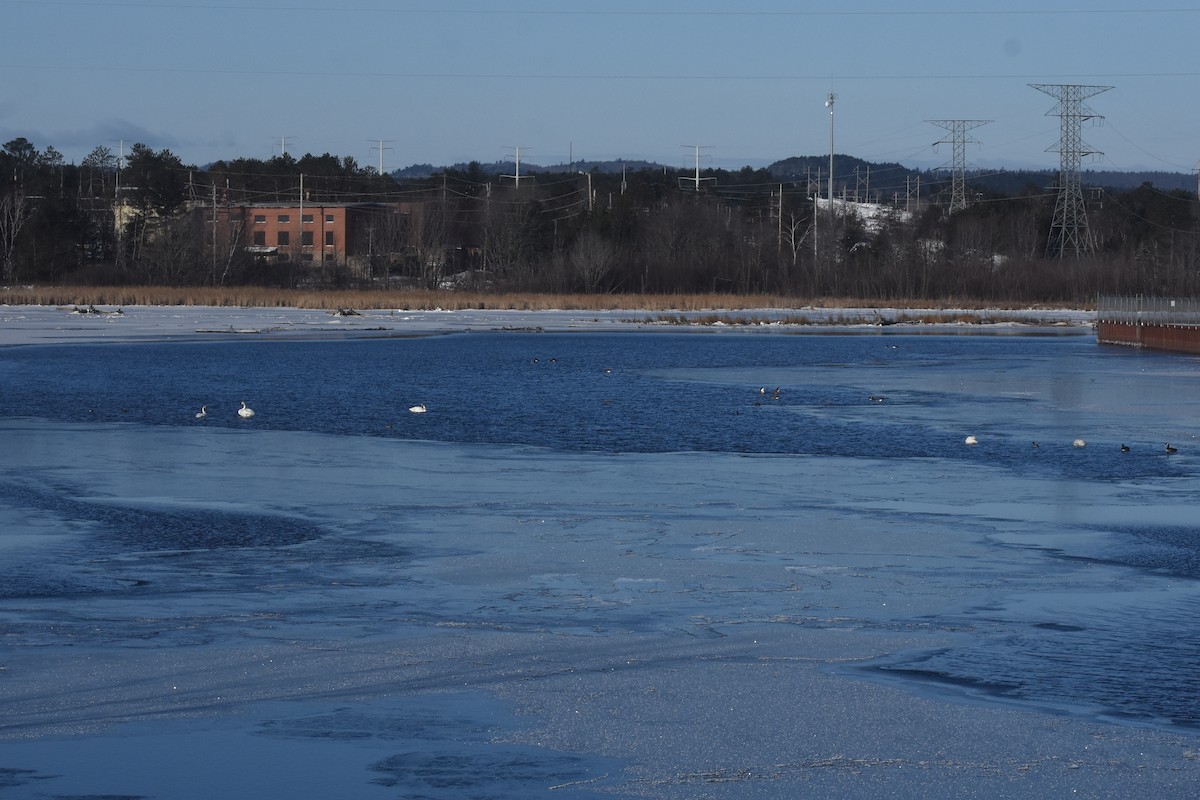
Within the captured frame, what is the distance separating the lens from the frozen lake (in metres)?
5.55

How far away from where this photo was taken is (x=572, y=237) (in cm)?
10175

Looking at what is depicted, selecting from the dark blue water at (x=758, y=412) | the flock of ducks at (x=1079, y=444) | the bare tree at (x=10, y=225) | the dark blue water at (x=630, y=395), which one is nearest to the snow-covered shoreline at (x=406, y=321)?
the dark blue water at (x=758, y=412)

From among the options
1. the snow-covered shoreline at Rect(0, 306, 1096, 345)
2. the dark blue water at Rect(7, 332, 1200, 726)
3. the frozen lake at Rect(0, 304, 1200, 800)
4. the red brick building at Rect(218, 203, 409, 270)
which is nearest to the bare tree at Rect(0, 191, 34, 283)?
the red brick building at Rect(218, 203, 409, 270)

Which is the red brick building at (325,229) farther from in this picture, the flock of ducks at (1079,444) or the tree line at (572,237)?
the flock of ducks at (1079,444)

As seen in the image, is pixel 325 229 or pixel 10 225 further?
pixel 325 229

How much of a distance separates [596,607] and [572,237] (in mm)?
94414

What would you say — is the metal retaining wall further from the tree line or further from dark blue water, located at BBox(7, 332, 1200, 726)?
the tree line

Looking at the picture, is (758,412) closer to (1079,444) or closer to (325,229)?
(1079,444)

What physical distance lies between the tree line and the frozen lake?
200 ft

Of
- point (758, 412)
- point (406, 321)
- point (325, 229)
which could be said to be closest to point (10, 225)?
point (325, 229)

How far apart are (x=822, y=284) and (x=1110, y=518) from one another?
2769 inches

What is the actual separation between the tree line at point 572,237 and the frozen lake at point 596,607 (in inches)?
2405

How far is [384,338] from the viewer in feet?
142

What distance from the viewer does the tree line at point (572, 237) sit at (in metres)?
81.2
